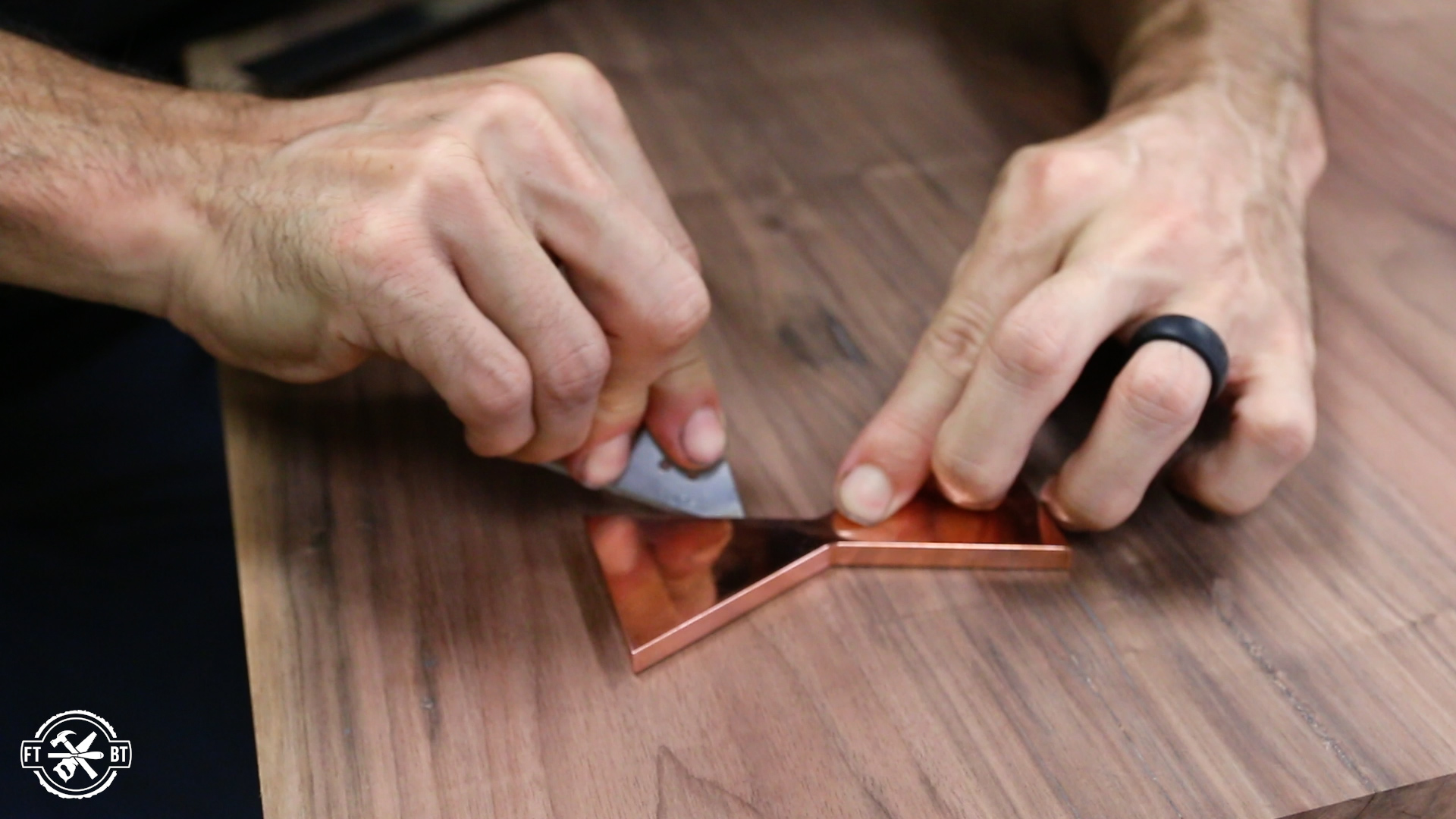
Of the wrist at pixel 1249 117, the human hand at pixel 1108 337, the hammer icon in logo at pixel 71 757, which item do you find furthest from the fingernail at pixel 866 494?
the hammer icon in logo at pixel 71 757

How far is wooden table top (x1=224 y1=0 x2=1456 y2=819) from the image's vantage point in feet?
1.83

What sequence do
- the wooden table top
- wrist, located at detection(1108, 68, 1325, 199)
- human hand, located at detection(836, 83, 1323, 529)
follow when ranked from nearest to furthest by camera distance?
1. the wooden table top
2. human hand, located at detection(836, 83, 1323, 529)
3. wrist, located at detection(1108, 68, 1325, 199)

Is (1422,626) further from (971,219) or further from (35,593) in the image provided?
(35,593)

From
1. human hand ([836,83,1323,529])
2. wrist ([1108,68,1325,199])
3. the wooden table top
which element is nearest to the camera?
the wooden table top

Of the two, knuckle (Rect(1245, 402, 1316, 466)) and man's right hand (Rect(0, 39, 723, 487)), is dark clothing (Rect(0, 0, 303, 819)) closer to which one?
man's right hand (Rect(0, 39, 723, 487))

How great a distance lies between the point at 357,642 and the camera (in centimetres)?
61

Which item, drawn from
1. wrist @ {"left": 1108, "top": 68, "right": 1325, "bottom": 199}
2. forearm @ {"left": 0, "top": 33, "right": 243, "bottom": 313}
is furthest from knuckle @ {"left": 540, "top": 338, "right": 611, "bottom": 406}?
Result: wrist @ {"left": 1108, "top": 68, "right": 1325, "bottom": 199}

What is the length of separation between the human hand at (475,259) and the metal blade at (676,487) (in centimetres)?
1

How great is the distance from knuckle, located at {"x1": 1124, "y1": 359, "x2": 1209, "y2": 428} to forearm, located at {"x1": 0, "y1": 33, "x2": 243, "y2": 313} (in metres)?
0.59

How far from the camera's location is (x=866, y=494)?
2.24ft

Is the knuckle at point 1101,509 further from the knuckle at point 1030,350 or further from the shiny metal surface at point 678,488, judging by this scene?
the shiny metal surface at point 678,488

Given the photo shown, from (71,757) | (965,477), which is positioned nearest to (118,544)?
(71,757)

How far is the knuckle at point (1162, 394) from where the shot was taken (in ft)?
2.14

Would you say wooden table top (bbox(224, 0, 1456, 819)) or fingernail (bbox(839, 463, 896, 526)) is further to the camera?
fingernail (bbox(839, 463, 896, 526))
